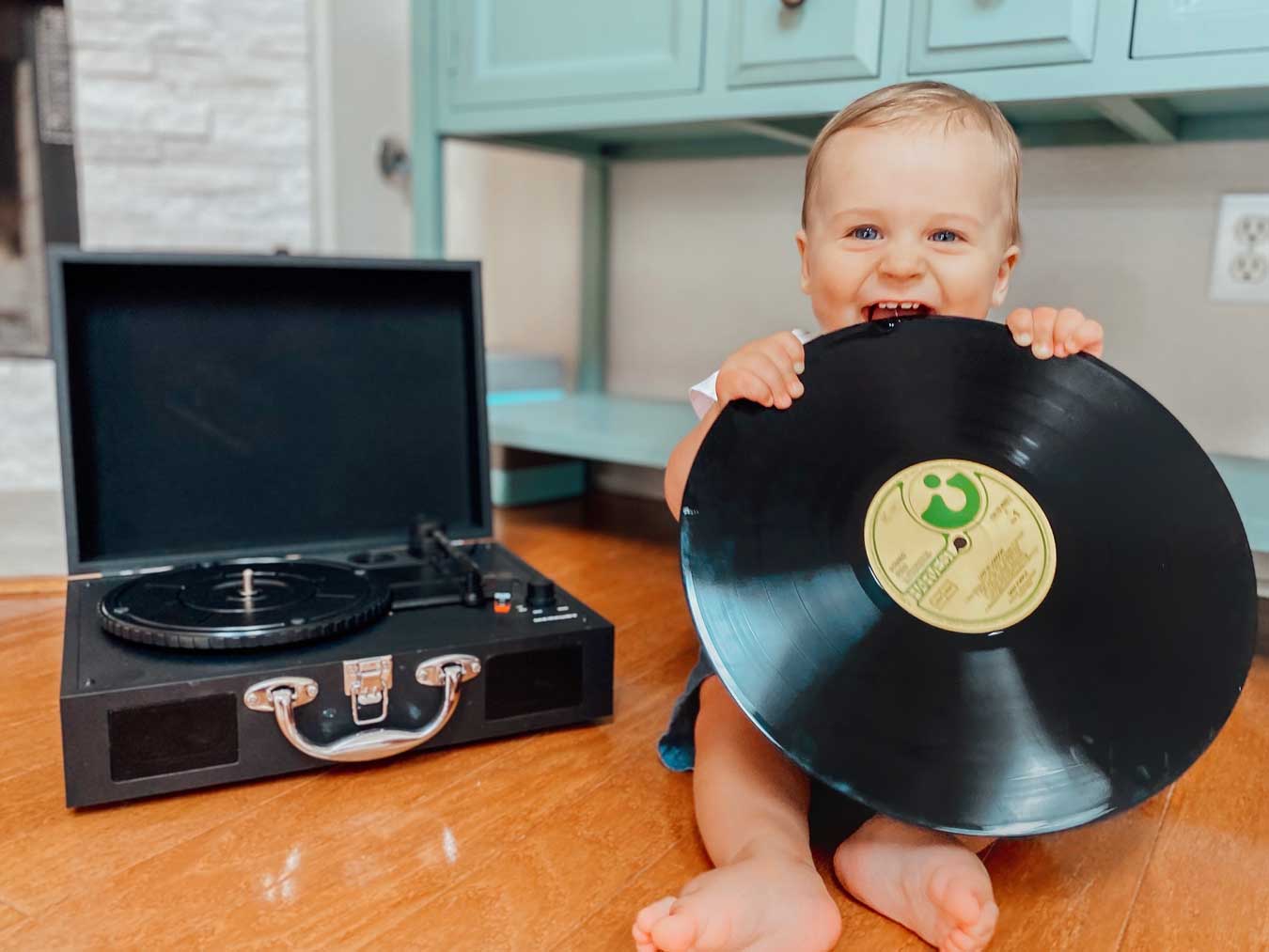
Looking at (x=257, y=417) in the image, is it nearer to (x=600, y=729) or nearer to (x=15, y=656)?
(x=15, y=656)

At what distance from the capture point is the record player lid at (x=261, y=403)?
38.4 inches

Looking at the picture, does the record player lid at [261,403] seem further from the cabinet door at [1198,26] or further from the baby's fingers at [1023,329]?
the cabinet door at [1198,26]

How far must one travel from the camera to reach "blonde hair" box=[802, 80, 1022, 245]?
2.41 ft

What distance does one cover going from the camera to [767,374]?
69cm

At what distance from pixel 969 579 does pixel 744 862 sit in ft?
0.77

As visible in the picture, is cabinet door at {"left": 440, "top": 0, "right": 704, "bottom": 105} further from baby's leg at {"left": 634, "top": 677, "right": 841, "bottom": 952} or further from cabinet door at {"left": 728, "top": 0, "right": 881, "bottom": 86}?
baby's leg at {"left": 634, "top": 677, "right": 841, "bottom": 952}

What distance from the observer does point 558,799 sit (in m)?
0.76

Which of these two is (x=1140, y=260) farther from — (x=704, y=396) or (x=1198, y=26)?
(x=704, y=396)

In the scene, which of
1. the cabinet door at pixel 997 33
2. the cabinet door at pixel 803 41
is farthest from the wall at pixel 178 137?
the cabinet door at pixel 997 33

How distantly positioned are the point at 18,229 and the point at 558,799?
5.61 ft

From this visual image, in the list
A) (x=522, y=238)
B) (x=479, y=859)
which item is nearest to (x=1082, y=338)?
(x=479, y=859)

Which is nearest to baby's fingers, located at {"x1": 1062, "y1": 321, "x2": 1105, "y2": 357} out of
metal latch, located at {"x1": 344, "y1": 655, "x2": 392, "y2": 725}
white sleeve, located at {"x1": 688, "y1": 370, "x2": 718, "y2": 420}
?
white sleeve, located at {"x1": 688, "y1": 370, "x2": 718, "y2": 420}

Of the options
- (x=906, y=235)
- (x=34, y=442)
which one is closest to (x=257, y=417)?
(x=906, y=235)

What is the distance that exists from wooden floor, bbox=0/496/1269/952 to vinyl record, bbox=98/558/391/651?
0.38 ft
